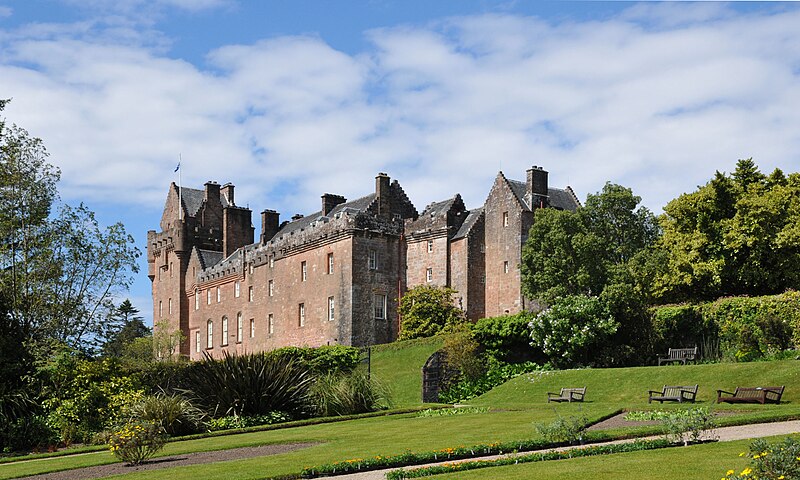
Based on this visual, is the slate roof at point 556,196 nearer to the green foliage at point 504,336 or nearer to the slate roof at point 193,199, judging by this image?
the green foliage at point 504,336

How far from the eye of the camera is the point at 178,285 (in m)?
66.1

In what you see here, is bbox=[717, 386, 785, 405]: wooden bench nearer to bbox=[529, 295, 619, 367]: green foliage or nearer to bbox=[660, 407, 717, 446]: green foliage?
bbox=[660, 407, 717, 446]: green foliage

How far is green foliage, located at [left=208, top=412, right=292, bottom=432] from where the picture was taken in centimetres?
2403

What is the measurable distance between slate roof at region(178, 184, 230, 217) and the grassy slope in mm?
28748

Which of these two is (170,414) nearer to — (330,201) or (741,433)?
(741,433)

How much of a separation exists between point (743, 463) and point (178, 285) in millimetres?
57665

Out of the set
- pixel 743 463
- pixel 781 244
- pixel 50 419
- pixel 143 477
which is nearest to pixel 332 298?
pixel 781 244

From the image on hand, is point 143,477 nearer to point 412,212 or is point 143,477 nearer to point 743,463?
point 743,463

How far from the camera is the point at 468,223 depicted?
5028 centimetres

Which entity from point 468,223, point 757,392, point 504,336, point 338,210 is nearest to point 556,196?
point 468,223

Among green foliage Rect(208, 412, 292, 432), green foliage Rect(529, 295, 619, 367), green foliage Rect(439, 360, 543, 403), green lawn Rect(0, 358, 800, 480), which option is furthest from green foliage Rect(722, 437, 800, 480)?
green foliage Rect(529, 295, 619, 367)

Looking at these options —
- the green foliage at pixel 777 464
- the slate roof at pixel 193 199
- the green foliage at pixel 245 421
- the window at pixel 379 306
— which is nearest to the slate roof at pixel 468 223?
the window at pixel 379 306

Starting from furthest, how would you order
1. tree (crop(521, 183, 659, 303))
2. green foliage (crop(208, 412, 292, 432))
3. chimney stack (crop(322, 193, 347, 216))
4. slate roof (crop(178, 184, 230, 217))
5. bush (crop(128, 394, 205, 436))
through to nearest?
1. slate roof (crop(178, 184, 230, 217))
2. chimney stack (crop(322, 193, 347, 216))
3. tree (crop(521, 183, 659, 303))
4. green foliage (crop(208, 412, 292, 432))
5. bush (crop(128, 394, 205, 436))

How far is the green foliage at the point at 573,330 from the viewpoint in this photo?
3469 cm
